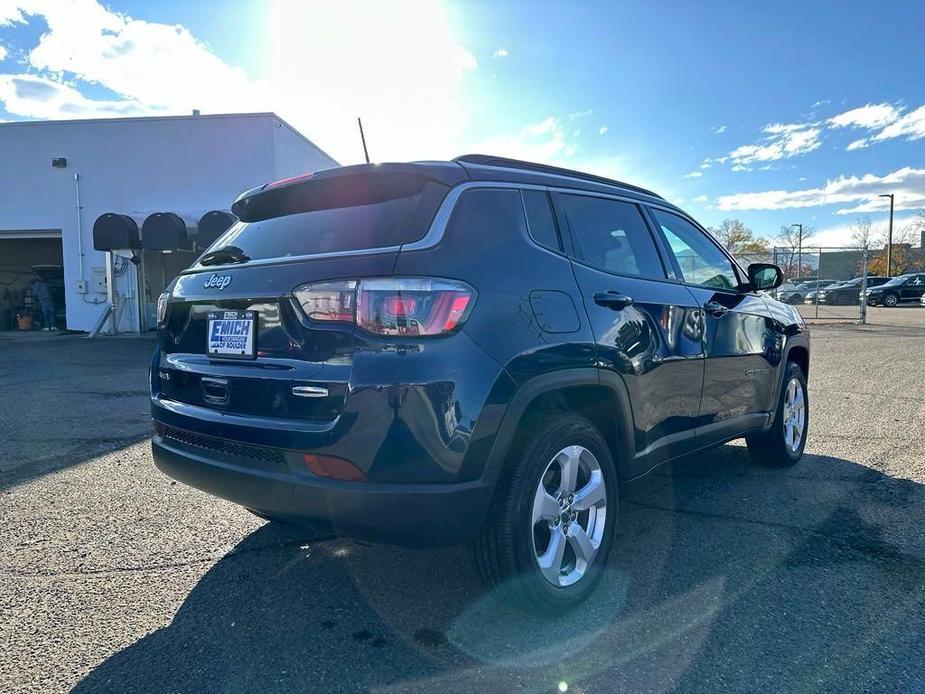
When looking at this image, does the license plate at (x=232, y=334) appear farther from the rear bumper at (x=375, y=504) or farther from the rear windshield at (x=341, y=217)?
the rear bumper at (x=375, y=504)

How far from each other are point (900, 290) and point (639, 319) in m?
37.8

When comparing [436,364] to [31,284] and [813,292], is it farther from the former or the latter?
[813,292]

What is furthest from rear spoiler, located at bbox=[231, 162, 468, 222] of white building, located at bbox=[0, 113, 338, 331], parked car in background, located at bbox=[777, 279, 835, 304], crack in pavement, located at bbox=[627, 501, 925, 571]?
parked car in background, located at bbox=[777, 279, 835, 304]

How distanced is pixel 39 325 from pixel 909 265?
6364 cm

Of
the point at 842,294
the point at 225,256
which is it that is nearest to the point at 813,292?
the point at 842,294

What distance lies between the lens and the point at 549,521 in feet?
8.98

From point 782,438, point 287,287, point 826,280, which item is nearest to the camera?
point 287,287

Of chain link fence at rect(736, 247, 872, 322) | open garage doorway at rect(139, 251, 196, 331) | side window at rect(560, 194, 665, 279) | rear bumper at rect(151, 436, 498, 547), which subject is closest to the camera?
rear bumper at rect(151, 436, 498, 547)

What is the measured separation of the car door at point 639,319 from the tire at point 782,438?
1.43 meters

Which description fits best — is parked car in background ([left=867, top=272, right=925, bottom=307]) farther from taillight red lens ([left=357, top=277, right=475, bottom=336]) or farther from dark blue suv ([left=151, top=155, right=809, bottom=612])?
taillight red lens ([left=357, top=277, right=475, bottom=336])

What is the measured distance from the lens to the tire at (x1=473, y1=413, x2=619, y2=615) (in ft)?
8.25

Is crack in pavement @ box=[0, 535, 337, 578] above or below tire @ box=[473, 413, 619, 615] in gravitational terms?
below

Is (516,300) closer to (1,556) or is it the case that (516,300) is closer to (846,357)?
(1,556)

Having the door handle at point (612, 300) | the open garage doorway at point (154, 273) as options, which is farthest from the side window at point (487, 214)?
the open garage doorway at point (154, 273)
